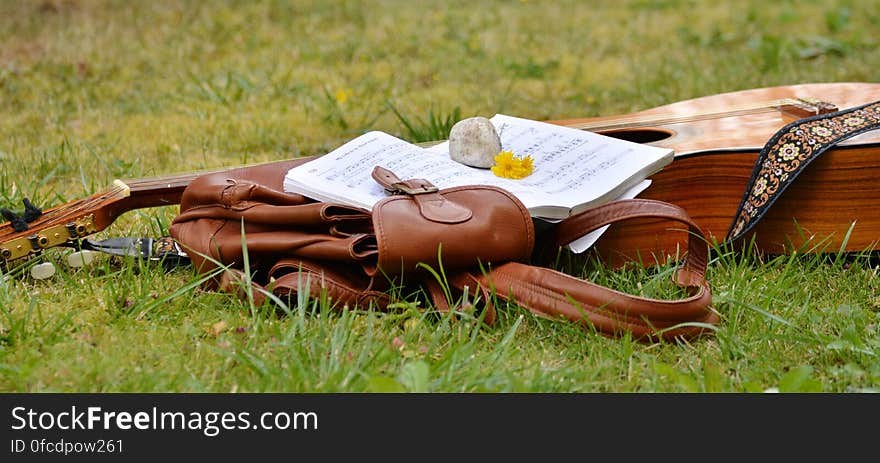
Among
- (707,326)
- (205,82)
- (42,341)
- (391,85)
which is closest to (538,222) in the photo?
(707,326)

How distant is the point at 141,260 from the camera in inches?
76.4

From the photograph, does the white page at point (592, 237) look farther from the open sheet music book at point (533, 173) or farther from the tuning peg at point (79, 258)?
the tuning peg at point (79, 258)

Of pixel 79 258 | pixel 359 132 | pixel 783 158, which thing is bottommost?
pixel 359 132

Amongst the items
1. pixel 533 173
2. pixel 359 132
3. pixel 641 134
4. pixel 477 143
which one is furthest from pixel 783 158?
pixel 359 132

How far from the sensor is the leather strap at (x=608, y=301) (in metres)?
1.71

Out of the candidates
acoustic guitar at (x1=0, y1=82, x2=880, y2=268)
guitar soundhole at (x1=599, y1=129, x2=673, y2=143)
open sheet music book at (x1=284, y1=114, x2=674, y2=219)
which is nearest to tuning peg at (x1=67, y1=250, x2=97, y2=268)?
acoustic guitar at (x1=0, y1=82, x2=880, y2=268)

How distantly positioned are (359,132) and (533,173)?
138 centimetres

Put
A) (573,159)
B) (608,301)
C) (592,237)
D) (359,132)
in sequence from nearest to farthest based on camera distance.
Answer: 1. (608,301)
2. (592,237)
3. (573,159)
4. (359,132)

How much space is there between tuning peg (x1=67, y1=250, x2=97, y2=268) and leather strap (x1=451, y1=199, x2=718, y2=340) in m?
0.82

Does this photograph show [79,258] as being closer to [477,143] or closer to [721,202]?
[477,143]

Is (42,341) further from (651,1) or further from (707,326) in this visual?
(651,1)

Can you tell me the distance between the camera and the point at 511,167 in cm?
205
